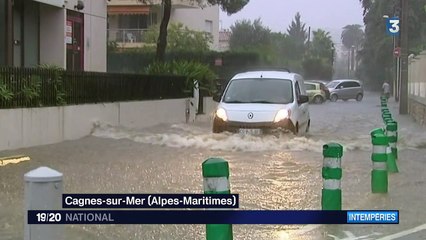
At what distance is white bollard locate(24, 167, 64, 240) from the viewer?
4020 millimetres

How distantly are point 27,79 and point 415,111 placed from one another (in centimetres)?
1651

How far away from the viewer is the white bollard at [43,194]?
402 cm

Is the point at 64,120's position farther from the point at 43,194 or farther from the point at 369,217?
the point at 43,194

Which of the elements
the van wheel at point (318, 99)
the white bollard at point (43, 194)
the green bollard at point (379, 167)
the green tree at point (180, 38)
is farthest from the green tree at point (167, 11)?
the white bollard at point (43, 194)

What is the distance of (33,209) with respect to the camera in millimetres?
4070

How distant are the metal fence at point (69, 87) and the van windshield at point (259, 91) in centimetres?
349

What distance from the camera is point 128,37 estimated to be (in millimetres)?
52438

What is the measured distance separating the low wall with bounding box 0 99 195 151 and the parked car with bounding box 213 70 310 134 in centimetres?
316

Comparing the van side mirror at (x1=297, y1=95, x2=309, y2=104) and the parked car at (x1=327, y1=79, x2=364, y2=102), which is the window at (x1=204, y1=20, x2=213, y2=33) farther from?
the van side mirror at (x1=297, y1=95, x2=309, y2=104)
